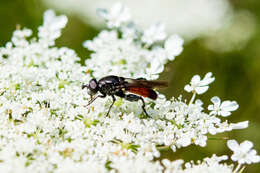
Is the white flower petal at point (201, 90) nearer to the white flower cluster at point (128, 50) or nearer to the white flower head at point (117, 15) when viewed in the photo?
the white flower cluster at point (128, 50)

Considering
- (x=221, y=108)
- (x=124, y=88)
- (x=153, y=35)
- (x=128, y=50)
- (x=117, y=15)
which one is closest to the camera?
(x=124, y=88)

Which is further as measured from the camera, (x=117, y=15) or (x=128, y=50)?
(x=117, y=15)

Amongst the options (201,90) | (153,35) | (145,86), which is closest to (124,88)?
(145,86)

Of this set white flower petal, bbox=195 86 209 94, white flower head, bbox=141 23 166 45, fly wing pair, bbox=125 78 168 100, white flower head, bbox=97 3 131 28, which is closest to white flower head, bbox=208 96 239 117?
white flower petal, bbox=195 86 209 94

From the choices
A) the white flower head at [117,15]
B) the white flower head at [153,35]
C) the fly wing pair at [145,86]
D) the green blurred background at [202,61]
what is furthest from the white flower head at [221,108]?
the green blurred background at [202,61]

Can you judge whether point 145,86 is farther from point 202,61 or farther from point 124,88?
point 202,61

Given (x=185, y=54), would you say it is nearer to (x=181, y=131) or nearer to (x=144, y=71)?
(x=144, y=71)

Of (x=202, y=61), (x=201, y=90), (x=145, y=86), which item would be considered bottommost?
(x=145, y=86)

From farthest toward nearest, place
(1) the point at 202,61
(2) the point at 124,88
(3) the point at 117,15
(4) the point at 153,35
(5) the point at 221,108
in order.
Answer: (1) the point at 202,61 < (3) the point at 117,15 < (4) the point at 153,35 < (5) the point at 221,108 < (2) the point at 124,88
